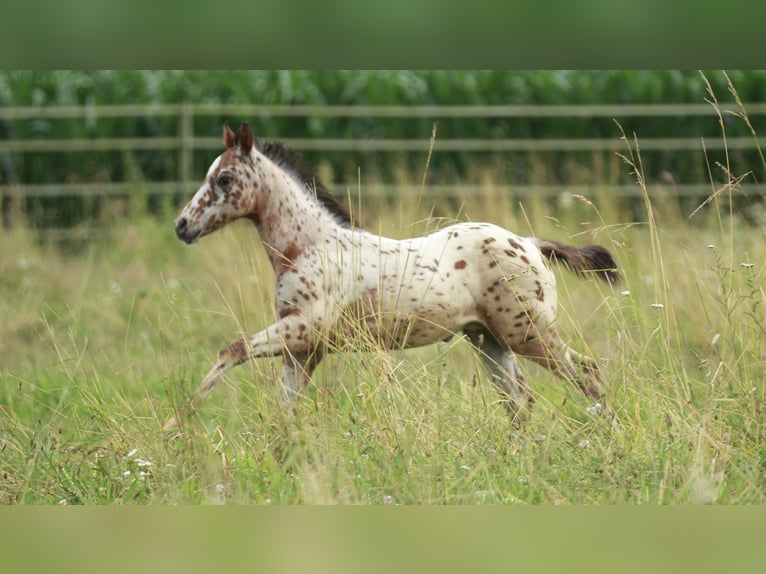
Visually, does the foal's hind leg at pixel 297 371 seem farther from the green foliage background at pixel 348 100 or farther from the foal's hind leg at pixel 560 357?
the green foliage background at pixel 348 100

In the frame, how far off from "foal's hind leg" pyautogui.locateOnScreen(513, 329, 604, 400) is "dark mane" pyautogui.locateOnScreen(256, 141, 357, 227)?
107 centimetres

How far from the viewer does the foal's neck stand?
16.4 ft

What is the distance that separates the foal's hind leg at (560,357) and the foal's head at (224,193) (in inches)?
59.6

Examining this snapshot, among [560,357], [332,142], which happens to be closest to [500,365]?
[560,357]

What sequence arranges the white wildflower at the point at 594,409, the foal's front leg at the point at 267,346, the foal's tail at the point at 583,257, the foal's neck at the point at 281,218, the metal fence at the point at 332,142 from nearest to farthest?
the white wildflower at the point at 594,409
the foal's front leg at the point at 267,346
the foal's neck at the point at 281,218
the foal's tail at the point at 583,257
the metal fence at the point at 332,142

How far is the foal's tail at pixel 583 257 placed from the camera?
18.0 feet

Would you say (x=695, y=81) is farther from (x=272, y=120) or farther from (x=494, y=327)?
(x=494, y=327)

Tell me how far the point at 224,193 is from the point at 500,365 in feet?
5.34

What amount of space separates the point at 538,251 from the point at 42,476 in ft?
8.37

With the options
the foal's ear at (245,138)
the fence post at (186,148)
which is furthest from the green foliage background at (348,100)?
the foal's ear at (245,138)

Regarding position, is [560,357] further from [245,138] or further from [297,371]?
[245,138]

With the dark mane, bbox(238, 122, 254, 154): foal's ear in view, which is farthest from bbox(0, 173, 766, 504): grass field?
bbox(238, 122, 254, 154): foal's ear

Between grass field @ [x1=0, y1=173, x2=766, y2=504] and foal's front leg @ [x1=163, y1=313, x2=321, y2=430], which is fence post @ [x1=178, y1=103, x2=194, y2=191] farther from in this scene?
foal's front leg @ [x1=163, y1=313, x2=321, y2=430]

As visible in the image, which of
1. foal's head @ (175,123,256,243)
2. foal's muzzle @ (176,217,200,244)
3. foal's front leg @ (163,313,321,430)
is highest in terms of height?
foal's head @ (175,123,256,243)
